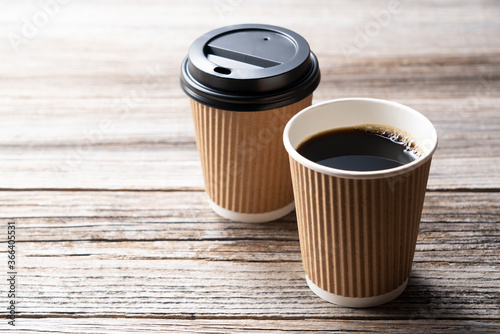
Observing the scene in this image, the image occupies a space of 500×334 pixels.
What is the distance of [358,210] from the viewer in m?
0.79

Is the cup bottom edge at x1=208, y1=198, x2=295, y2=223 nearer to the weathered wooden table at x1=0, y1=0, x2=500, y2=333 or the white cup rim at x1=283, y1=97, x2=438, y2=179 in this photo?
the weathered wooden table at x1=0, y1=0, x2=500, y2=333

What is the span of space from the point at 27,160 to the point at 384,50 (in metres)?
1.01

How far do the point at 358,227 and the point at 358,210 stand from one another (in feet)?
0.10

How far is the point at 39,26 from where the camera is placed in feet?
6.13

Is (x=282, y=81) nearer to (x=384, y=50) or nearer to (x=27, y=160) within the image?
(x=27, y=160)

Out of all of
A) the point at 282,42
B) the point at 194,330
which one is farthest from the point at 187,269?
the point at 282,42

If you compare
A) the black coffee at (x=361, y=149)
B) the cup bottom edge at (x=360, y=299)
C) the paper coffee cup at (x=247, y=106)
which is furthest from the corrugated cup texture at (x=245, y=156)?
the cup bottom edge at (x=360, y=299)

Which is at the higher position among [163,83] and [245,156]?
[245,156]

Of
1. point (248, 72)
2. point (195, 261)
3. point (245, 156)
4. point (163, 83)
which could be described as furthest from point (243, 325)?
point (163, 83)

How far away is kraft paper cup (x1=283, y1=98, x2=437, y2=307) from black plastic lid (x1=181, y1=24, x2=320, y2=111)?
0.08 meters

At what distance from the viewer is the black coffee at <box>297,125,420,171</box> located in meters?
0.86

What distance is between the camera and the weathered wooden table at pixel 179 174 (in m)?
0.91

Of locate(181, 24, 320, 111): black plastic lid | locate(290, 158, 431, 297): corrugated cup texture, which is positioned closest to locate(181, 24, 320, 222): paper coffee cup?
locate(181, 24, 320, 111): black plastic lid

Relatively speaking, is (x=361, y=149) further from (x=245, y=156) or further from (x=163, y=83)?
(x=163, y=83)
